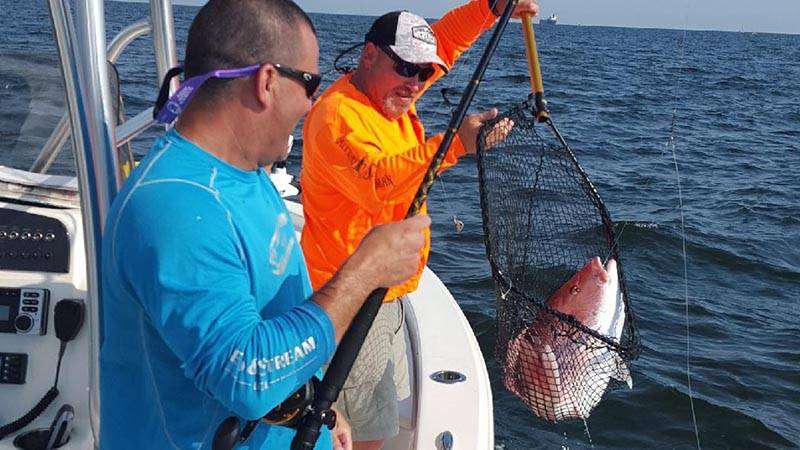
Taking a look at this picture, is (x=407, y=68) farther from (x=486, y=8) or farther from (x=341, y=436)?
(x=341, y=436)

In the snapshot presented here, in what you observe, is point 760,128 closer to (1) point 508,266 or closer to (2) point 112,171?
(1) point 508,266

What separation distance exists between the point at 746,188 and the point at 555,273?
8.72 meters

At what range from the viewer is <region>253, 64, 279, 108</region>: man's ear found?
1420mm

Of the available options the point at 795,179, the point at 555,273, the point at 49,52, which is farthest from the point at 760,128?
the point at 49,52

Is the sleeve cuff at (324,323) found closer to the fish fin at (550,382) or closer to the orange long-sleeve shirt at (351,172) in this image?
the orange long-sleeve shirt at (351,172)

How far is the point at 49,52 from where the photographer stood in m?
3.10

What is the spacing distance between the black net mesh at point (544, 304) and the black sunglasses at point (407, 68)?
0.31 meters

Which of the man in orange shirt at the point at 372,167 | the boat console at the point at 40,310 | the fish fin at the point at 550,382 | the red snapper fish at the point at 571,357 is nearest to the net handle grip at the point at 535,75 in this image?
the man in orange shirt at the point at 372,167

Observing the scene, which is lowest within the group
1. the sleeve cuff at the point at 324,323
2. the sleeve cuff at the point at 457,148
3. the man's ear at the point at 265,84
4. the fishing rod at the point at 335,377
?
the fishing rod at the point at 335,377

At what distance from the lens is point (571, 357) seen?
297cm

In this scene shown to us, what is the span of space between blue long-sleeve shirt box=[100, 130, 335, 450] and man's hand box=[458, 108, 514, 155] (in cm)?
103

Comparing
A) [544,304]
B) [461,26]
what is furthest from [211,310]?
[461,26]

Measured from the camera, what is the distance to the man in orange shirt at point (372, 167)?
2.41 metres

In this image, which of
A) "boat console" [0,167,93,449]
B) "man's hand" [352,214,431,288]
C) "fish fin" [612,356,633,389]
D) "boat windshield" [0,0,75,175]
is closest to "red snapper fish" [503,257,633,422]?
"fish fin" [612,356,633,389]
